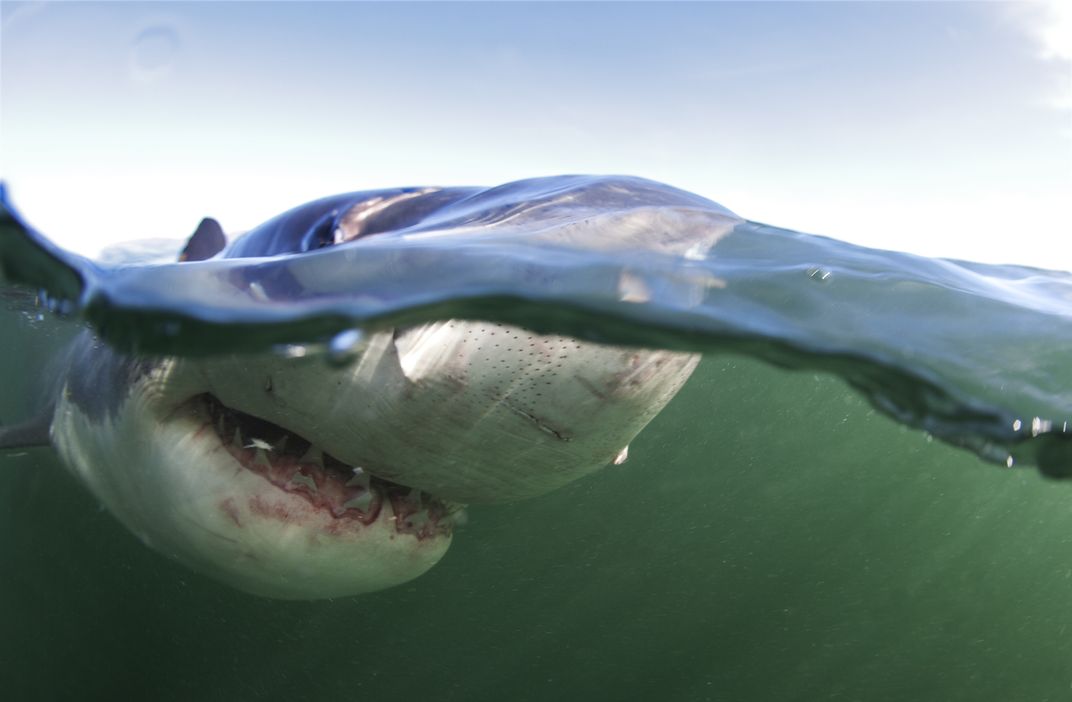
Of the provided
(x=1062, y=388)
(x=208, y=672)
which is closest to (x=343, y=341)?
(x=1062, y=388)

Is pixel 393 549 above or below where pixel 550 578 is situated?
above

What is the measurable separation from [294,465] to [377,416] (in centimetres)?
42

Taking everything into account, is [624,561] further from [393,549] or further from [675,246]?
[675,246]

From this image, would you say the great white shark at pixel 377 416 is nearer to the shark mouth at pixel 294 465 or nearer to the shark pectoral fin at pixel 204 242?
the shark mouth at pixel 294 465

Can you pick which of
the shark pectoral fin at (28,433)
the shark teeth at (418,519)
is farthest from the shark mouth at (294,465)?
the shark pectoral fin at (28,433)

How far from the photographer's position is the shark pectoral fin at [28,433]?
137 inches

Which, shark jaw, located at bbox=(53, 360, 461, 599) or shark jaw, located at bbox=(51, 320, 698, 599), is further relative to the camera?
shark jaw, located at bbox=(53, 360, 461, 599)

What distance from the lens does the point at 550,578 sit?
693cm

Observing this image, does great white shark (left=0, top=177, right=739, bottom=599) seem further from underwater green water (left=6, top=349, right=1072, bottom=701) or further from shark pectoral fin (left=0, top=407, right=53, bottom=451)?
underwater green water (left=6, top=349, right=1072, bottom=701)

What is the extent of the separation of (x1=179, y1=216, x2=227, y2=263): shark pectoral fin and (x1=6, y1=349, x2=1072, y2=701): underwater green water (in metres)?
2.08

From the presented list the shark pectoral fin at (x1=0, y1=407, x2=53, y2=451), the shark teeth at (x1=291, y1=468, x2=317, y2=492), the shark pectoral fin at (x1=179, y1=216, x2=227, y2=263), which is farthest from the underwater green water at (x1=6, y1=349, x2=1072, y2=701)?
the shark teeth at (x1=291, y1=468, x2=317, y2=492)

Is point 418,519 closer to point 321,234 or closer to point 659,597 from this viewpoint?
point 321,234

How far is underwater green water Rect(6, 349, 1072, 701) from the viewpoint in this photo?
5.56m

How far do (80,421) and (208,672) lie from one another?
350cm
